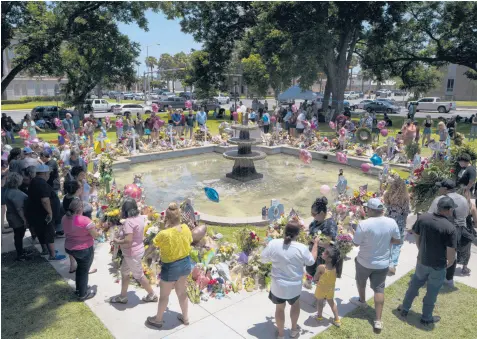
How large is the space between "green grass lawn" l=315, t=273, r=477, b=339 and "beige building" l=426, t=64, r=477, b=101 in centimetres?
6884

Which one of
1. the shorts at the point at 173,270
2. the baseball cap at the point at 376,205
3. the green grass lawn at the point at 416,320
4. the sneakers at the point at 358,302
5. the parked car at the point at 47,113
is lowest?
the green grass lawn at the point at 416,320

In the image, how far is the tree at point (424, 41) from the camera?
86.4ft

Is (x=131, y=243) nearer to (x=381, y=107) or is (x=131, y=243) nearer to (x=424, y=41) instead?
(x=424, y=41)

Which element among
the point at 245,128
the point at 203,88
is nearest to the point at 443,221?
the point at 245,128

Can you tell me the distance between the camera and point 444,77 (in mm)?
66562

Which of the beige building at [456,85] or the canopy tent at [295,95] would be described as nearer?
Result: the canopy tent at [295,95]

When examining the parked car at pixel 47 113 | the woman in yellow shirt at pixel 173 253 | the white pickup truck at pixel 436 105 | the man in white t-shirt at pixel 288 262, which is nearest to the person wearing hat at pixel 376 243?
the man in white t-shirt at pixel 288 262

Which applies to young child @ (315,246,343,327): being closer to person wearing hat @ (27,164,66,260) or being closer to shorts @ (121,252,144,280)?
shorts @ (121,252,144,280)

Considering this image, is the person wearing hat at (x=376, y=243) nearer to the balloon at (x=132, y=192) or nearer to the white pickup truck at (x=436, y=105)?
the balloon at (x=132, y=192)

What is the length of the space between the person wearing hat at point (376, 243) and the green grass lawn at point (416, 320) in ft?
0.66

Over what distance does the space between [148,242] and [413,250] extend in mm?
4933

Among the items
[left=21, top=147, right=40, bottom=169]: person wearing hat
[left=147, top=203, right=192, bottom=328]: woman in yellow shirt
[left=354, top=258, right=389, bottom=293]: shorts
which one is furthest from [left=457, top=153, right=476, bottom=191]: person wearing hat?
[left=21, top=147, right=40, bottom=169]: person wearing hat

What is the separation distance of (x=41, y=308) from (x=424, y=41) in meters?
33.6

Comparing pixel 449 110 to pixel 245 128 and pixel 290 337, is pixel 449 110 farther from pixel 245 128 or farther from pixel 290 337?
pixel 290 337
